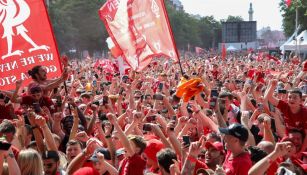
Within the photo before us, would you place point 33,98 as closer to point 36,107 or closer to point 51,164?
point 36,107

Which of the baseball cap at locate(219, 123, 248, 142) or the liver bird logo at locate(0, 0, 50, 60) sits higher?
the liver bird logo at locate(0, 0, 50, 60)

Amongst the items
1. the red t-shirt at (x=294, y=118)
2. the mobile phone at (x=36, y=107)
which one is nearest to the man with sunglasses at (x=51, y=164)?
the mobile phone at (x=36, y=107)

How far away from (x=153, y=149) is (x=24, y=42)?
12.0ft

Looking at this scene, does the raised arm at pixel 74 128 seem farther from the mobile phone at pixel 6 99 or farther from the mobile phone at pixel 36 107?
the mobile phone at pixel 6 99

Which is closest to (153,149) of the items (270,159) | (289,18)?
(270,159)

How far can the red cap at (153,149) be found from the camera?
6.58 m

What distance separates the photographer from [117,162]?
23.3 ft

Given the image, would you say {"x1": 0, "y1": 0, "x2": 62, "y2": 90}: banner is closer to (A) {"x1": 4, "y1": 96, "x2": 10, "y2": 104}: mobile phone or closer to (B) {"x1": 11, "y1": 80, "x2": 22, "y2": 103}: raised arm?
(A) {"x1": 4, "y1": 96, "x2": 10, "y2": 104}: mobile phone

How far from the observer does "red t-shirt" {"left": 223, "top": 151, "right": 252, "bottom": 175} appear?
5551mm

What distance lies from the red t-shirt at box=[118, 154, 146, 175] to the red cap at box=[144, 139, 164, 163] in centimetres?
28

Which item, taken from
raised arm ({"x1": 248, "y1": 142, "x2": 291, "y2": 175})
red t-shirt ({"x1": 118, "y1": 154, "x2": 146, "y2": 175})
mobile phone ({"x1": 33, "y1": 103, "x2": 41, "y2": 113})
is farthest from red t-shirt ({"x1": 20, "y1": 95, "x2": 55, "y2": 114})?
raised arm ({"x1": 248, "y1": 142, "x2": 291, "y2": 175})

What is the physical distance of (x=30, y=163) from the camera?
5457 millimetres

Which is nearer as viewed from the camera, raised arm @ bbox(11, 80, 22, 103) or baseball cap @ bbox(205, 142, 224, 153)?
baseball cap @ bbox(205, 142, 224, 153)

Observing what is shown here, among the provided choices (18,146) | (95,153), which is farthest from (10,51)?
(95,153)
